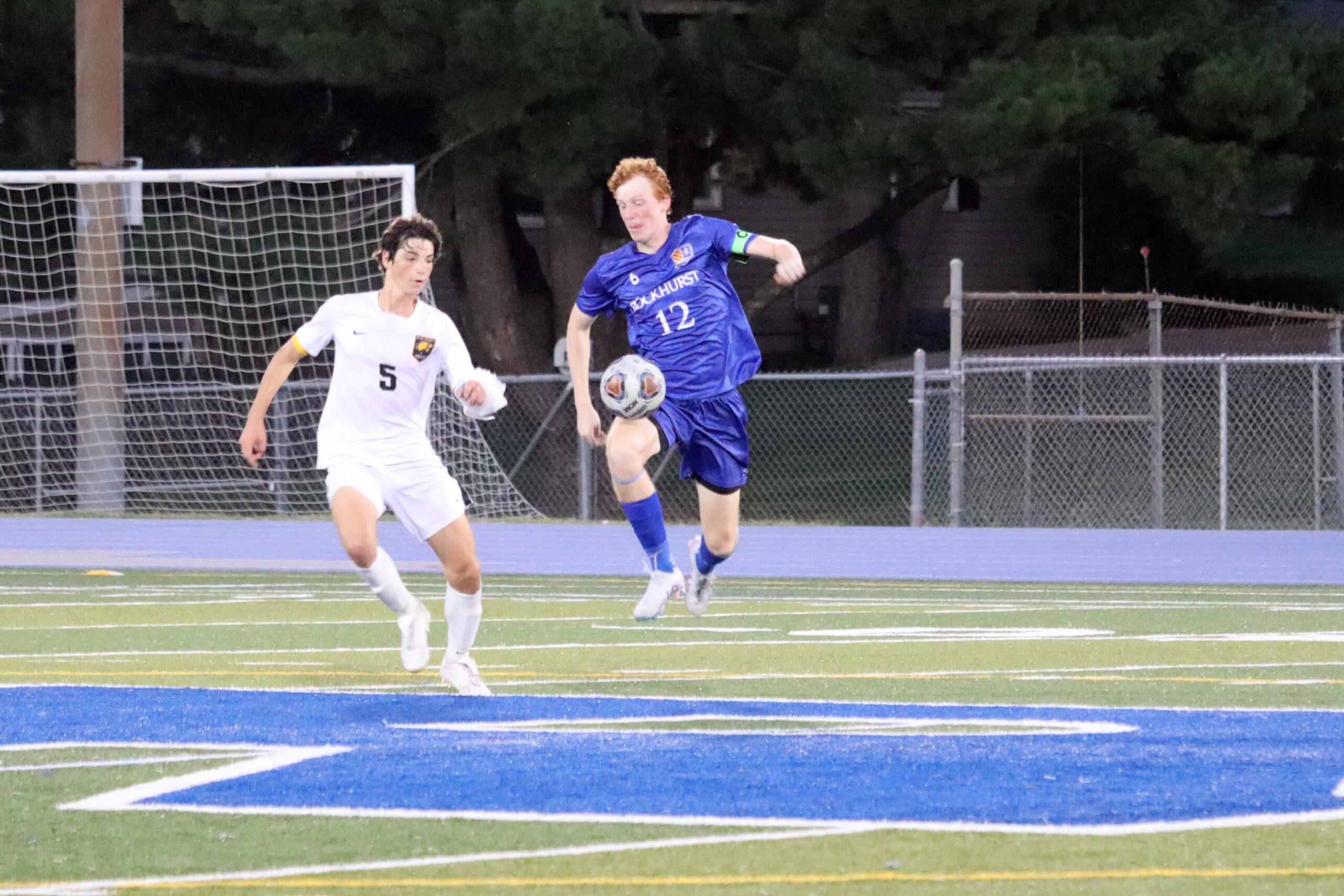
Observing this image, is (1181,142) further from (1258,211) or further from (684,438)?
(684,438)

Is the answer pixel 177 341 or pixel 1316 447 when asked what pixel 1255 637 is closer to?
pixel 1316 447

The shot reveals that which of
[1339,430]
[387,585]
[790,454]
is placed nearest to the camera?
[387,585]

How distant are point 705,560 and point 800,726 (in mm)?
3518

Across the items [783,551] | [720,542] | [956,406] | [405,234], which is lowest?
[783,551]

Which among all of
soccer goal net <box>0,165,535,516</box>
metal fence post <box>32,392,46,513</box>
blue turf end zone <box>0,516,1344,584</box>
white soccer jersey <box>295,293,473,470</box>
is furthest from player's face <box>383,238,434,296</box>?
metal fence post <box>32,392,46,513</box>

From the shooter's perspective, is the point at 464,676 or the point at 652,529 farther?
the point at 652,529

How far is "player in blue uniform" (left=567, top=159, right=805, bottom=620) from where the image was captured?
9.72 meters

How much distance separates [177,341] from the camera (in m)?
28.8

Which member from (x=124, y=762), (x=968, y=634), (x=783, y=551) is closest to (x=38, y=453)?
(x=783, y=551)

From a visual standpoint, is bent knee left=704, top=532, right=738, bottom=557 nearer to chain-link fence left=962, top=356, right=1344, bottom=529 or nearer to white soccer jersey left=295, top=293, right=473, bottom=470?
white soccer jersey left=295, top=293, right=473, bottom=470

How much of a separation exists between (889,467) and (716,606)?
14375mm

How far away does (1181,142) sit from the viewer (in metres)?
23.3

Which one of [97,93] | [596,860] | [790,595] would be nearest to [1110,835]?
[596,860]

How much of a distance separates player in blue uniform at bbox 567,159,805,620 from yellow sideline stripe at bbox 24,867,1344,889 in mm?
5186
